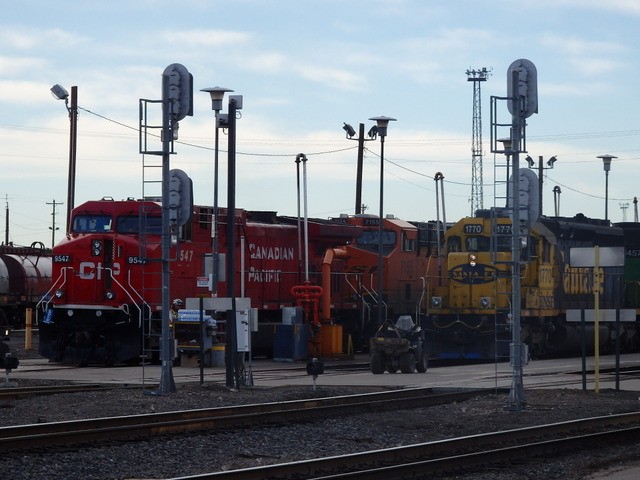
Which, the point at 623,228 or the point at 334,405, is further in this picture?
the point at 623,228

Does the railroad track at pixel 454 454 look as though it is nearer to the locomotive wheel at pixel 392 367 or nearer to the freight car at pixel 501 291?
the locomotive wheel at pixel 392 367

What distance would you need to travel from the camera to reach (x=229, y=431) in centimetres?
1568

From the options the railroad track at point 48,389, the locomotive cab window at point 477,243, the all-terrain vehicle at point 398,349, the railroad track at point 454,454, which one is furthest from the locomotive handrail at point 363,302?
the railroad track at point 454,454

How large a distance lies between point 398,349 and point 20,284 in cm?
2688

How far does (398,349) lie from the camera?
2788 centimetres

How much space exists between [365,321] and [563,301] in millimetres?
6115

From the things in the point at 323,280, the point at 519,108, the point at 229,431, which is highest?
the point at 519,108

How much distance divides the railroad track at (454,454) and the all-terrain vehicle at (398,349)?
11.0 metres

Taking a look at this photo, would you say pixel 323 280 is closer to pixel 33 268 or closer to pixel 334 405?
pixel 334 405

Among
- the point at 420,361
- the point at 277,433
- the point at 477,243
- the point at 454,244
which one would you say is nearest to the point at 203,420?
the point at 277,433

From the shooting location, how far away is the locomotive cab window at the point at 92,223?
3052 cm

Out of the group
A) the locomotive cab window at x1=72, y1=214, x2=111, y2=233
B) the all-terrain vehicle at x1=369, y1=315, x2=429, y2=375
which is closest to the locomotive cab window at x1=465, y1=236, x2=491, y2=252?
the all-terrain vehicle at x1=369, y1=315, x2=429, y2=375

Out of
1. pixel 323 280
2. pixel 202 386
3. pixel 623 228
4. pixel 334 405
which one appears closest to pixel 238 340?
pixel 202 386

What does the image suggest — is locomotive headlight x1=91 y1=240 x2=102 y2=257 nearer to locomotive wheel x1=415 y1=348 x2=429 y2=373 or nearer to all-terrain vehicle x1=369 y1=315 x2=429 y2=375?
all-terrain vehicle x1=369 y1=315 x2=429 y2=375
